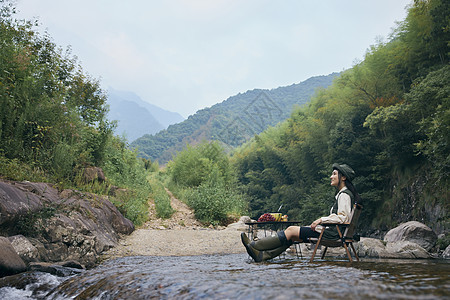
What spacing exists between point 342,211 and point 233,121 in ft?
264

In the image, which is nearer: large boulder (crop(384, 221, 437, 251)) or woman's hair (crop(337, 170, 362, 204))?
woman's hair (crop(337, 170, 362, 204))

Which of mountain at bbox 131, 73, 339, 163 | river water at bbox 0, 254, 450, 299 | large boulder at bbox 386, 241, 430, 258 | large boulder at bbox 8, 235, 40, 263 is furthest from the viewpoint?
mountain at bbox 131, 73, 339, 163

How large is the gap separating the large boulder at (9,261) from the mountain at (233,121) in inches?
2133

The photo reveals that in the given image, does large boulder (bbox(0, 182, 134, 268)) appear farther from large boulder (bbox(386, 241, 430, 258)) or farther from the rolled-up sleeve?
large boulder (bbox(386, 241, 430, 258))

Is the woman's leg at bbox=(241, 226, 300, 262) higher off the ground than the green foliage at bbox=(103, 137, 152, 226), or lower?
lower

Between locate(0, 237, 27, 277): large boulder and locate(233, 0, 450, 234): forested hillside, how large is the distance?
10.0 metres

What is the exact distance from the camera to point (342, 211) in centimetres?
393

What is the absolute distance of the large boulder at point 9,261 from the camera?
10.8 feet

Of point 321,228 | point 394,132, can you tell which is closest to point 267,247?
point 321,228

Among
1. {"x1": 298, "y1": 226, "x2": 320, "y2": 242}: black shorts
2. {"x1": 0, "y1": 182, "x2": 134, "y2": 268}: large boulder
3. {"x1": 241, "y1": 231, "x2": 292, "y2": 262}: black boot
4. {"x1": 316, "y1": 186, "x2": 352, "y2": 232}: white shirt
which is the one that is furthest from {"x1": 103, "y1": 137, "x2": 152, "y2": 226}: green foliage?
{"x1": 316, "y1": 186, "x2": 352, "y2": 232}: white shirt

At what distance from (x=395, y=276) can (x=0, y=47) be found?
7968 millimetres

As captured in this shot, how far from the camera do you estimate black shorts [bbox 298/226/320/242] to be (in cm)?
399

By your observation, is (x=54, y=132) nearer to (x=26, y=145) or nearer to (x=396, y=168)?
(x=26, y=145)

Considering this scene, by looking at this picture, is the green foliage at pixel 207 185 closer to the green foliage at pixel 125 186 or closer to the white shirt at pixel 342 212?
the green foliage at pixel 125 186
